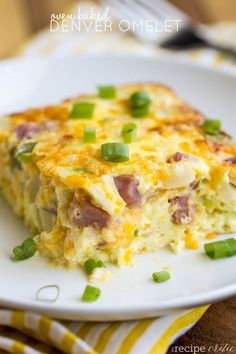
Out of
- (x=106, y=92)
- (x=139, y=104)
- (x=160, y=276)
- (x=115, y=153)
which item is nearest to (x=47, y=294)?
(x=160, y=276)

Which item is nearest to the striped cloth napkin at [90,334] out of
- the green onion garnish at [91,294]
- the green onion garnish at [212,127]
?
the green onion garnish at [91,294]

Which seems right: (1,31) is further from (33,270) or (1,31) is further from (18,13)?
(33,270)

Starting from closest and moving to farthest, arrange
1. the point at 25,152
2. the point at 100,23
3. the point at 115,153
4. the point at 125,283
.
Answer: the point at 125,283 → the point at 115,153 → the point at 25,152 → the point at 100,23

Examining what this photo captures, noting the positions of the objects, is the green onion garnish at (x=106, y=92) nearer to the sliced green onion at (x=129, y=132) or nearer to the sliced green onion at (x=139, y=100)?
the sliced green onion at (x=139, y=100)

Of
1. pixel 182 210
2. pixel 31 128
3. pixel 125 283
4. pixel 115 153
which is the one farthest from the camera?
pixel 31 128

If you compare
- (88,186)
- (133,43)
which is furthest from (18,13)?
(88,186)

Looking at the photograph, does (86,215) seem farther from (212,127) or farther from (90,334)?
(212,127)
